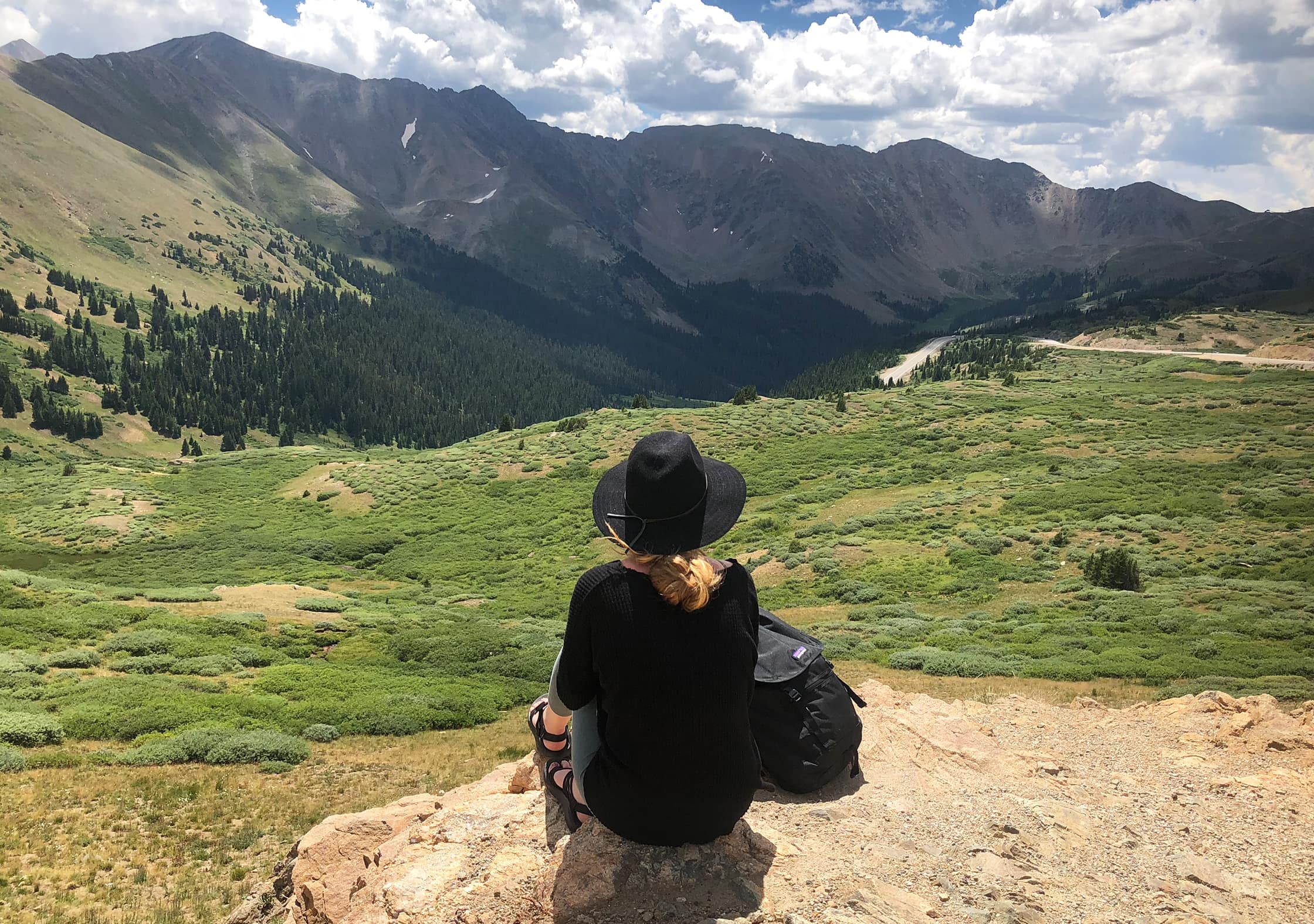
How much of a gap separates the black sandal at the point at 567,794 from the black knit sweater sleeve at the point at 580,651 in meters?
0.97

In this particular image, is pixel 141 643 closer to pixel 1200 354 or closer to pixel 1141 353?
pixel 1141 353

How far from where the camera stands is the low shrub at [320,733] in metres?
16.1

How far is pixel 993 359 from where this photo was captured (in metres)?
138

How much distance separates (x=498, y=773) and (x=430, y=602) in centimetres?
3004

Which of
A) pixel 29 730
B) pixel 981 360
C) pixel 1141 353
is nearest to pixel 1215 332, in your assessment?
pixel 1141 353

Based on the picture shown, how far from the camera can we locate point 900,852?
6.51 m

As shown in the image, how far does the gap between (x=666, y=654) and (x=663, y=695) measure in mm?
282

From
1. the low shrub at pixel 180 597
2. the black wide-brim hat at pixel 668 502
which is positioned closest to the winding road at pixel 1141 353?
the low shrub at pixel 180 597

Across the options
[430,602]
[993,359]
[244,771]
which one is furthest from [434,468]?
[993,359]

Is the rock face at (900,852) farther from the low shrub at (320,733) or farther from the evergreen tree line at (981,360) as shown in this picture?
Result: the evergreen tree line at (981,360)

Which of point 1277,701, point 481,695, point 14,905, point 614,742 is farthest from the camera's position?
point 481,695

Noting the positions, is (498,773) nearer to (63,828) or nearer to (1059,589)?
(63,828)

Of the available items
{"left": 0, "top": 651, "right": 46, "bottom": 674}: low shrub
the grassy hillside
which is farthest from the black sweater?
the grassy hillside

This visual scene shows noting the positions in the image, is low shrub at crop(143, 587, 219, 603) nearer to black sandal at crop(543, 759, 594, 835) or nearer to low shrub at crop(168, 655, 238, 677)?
low shrub at crop(168, 655, 238, 677)
